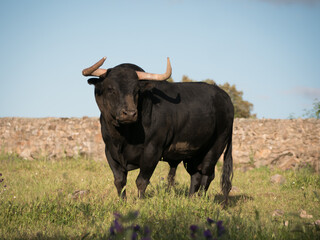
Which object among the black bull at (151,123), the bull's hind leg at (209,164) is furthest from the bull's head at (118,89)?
the bull's hind leg at (209,164)

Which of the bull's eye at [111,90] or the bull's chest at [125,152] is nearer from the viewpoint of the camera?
the bull's eye at [111,90]

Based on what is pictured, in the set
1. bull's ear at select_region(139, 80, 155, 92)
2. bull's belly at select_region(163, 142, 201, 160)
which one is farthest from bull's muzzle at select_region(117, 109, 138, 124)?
bull's belly at select_region(163, 142, 201, 160)

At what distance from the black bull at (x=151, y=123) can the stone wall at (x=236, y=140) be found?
5.70 metres

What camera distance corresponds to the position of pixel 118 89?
188 inches

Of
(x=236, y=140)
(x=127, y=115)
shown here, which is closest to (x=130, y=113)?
(x=127, y=115)

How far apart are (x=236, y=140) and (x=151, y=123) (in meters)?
7.33

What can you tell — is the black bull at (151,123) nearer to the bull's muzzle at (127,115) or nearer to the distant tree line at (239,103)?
the bull's muzzle at (127,115)

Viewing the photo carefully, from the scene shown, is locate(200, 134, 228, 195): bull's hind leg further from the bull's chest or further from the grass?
the bull's chest

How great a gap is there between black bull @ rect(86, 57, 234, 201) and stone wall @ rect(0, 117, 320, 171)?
5.70 metres

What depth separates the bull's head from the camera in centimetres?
460

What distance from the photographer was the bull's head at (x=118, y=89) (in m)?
4.60

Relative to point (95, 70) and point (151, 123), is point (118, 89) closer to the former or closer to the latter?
point (95, 70)

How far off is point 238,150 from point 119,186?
7228 mm

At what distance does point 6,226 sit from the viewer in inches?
160
